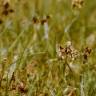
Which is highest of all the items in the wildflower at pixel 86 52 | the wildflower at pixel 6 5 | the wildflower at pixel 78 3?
the wildflower at pixel 6 5

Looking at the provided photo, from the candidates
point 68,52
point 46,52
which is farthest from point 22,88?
point 46,52

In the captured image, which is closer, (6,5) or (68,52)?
(68,52)

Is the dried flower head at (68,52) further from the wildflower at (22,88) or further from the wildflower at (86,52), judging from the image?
the wildflower at (22,88)

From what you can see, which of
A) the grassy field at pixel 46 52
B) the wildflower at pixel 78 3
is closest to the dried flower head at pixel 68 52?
the grassy field at pixel 46 52

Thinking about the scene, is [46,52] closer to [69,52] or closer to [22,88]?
[69,52]

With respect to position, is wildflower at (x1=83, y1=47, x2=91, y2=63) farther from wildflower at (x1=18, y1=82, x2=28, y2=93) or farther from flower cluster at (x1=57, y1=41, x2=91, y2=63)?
wildflower at (x1=18, y1=82, x2=28, y2=93)

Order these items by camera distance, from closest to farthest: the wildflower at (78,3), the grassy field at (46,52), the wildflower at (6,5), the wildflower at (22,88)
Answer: the wildflower at (22,88) → the grassy field at (46,52) → the wildflower at (78,3) → the wildflower at (6,5)

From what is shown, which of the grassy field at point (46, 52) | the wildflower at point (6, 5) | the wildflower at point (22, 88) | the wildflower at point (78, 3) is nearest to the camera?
the wildflower at point (22, 88)

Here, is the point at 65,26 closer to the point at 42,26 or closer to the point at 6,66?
the point at 42,26
